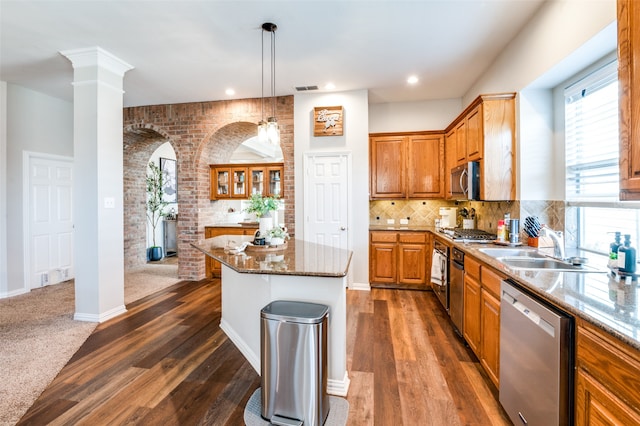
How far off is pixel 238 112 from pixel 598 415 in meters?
5.13

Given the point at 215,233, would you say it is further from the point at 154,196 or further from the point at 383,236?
the point at 383,236

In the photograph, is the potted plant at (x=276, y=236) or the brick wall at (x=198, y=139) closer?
the potted plant at (x=276, y=236)

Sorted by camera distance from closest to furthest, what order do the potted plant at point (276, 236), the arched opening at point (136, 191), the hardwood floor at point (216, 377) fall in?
the hardwood floor at point (216, 377)
the potted plant at point (276, 236)
the arched opening at point (136, 191)

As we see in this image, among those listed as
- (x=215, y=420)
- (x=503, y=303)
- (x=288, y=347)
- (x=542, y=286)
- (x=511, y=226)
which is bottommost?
(x=215, y=420)

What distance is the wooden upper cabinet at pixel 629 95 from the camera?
4.15 feet

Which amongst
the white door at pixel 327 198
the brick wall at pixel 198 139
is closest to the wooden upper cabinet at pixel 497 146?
the white door at pixel 327 198

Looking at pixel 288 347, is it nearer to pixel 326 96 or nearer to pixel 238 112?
pixel 326 96

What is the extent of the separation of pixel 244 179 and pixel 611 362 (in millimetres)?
5238

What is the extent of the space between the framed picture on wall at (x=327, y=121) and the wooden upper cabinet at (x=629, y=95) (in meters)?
3.45

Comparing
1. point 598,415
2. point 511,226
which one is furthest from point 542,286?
point 511,226

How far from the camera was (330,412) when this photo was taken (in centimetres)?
197

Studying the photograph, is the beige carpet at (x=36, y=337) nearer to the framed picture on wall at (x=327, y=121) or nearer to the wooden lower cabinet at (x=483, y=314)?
the wooden lower cabinet at (x=483, y=314)

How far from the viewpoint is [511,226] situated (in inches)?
116

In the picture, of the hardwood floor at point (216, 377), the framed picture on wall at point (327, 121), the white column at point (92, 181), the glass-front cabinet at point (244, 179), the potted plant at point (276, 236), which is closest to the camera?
the hardwood floor at point (216, 377)
